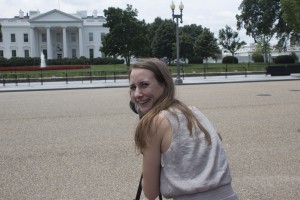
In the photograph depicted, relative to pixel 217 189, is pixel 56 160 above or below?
below

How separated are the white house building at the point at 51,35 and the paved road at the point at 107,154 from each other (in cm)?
8755

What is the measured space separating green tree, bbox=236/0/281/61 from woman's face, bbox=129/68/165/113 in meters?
57.4

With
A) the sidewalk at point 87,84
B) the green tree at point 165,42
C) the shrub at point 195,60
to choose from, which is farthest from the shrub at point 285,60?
the sidewalk at point 87,84

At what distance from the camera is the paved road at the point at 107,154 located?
5023mm

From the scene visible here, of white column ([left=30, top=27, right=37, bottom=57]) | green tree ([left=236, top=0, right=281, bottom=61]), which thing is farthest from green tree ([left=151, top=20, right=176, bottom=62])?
white column ([left=30, top=27, right=37, bottom=57])

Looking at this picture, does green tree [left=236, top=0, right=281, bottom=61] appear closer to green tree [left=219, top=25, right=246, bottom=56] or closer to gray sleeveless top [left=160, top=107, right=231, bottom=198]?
green tree [left=219, top=25, right=246, bottom=56]

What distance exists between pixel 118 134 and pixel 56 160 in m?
2.41

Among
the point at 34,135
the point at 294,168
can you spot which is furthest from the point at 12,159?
the point at 294,168

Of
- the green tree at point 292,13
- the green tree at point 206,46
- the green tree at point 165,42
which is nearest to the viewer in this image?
the green tree at point 292,13

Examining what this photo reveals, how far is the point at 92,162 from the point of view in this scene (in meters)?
6.37

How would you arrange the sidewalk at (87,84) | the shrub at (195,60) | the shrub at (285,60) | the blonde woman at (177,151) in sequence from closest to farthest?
1. the blonde woman at (177,151)
2. the sidewalk at (87,84)
3. the shrub at (285,60)
4. the shrub at (195,60)

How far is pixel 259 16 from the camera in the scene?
194 feet

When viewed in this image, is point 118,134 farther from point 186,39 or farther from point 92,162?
point 186,39

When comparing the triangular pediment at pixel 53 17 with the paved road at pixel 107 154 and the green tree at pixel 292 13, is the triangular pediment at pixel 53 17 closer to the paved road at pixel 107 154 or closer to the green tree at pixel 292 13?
the green tree at pixel 292 13
